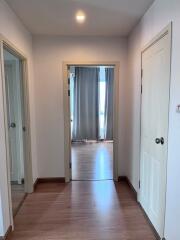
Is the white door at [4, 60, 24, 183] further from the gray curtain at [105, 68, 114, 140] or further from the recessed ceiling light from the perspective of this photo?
the gray curtain at [105, 68, 114, 140]

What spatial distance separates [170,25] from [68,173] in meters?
2.74

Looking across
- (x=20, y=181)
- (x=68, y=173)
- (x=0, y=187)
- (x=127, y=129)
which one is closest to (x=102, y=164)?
(x=68, y=173)

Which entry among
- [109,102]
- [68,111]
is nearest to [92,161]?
[68,111]

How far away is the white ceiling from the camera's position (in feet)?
6.95

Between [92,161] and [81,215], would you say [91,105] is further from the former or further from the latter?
[81,215]

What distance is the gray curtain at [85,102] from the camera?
657 centimetres

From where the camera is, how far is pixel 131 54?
3039 millimetres

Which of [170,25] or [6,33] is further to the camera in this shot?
[6,33]

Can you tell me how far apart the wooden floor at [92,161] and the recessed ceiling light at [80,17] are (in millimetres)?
2639

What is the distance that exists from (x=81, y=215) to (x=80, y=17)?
2.52 meters

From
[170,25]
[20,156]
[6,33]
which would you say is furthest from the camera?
[20,156]

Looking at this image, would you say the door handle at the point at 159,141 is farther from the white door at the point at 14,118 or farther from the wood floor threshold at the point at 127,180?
the white door at the point at 14,118

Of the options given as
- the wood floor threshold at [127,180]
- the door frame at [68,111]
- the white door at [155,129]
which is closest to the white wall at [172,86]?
the white door at [155,129]

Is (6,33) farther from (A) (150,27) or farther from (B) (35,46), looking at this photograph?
(A) (150,27)
